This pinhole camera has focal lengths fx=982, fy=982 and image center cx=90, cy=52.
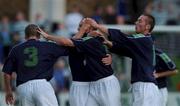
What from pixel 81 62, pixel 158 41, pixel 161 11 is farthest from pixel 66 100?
pixel 81 62

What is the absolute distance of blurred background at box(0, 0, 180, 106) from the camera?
23438 mm

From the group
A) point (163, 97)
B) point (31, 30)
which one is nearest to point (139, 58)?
point (31, 30)

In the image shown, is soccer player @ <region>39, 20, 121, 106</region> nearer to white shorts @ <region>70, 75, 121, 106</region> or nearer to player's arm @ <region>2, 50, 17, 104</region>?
white shorts @ <region>70, 75, 121, 106</region>

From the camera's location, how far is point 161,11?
2617 cm

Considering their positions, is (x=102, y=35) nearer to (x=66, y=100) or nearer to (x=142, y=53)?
(x=142, y=53)

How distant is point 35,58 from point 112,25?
375 inches

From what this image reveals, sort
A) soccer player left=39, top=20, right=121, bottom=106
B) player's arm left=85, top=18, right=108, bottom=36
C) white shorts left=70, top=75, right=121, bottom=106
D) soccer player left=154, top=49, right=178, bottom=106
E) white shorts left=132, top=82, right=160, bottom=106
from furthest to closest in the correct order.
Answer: soccer player left=154, top=49, right=178, bottom=106 → white shorts left=70, top=75, right=121, bottom=106 → soccer player left=39, top=20, right=121, bottom=106 → white shorts left=132, top=82, right=160, bottom=106 → player's arm left=85, top=18, right=108, bottom=36

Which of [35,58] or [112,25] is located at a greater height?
[35,58]

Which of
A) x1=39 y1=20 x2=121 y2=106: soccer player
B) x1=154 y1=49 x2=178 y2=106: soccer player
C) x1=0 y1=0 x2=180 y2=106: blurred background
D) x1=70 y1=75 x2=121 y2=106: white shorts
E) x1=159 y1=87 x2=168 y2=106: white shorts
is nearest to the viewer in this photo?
x1=39 y1=20 x2=121 y2=106: soccer player

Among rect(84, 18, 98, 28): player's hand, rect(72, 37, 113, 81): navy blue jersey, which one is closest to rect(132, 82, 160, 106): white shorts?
rect(72, 37, 113, 81): navy blue jersey

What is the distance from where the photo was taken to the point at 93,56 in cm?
1595

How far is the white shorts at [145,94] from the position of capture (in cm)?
1575

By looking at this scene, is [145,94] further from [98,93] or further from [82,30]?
[82,30]

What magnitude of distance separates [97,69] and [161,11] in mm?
10403
